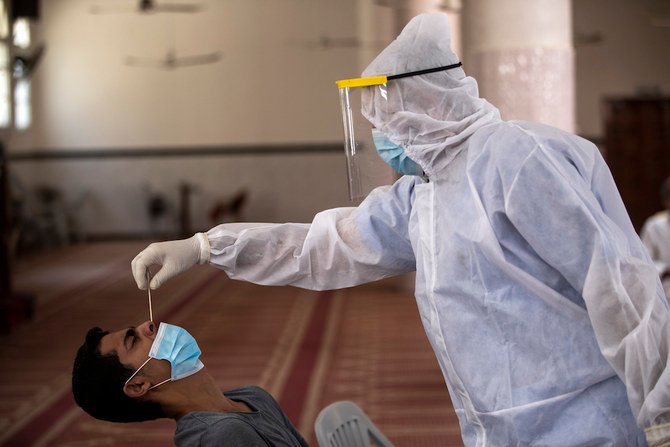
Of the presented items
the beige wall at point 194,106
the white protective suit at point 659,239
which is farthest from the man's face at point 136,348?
the beige wall at point 194,106

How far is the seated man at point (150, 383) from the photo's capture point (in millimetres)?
2264

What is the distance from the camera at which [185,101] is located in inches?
574

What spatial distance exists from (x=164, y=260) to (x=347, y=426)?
2.68 feet

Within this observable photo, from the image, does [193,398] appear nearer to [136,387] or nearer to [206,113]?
[136,387]

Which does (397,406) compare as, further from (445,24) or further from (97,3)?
(97,3)

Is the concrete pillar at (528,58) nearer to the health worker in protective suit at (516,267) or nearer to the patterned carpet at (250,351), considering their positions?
the patterned carpet at (250,351)

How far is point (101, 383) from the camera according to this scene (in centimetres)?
227

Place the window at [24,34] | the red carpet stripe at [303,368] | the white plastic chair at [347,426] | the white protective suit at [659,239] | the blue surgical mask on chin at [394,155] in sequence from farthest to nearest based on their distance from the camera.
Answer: the window at [24,34], the white protective suit at [659,239], the red carpet stripe at [303,368], the white plastic chair at [347,426], the blue surgical mask on chin at [394,155]

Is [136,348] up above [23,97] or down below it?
below

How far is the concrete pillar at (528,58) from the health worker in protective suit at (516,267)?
342cm

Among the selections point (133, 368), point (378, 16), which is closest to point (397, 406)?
point (133, 368)

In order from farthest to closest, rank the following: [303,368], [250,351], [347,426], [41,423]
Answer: [250,351] → [303,368] → [41,423] → [347,426]

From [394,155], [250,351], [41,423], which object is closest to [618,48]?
[250,351]

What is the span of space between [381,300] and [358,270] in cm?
673
